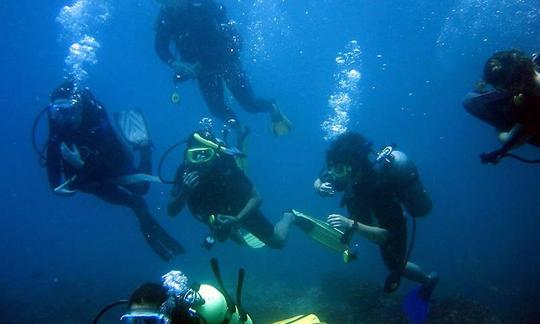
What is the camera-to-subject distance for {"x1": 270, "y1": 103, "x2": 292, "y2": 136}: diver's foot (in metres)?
11.0

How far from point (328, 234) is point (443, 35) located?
268 ft

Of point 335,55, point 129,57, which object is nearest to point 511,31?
point 335,55

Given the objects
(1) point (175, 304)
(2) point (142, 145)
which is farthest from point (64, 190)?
(1) point (175, 304)

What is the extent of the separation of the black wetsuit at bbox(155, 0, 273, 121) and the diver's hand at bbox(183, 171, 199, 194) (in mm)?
4438

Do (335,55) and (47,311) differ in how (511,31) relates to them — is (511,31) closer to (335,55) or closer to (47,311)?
(335,55)

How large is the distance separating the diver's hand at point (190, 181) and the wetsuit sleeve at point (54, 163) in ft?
9.24

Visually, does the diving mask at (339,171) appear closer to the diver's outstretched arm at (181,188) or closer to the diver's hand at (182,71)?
the diver's outstretched arm at (181,188)

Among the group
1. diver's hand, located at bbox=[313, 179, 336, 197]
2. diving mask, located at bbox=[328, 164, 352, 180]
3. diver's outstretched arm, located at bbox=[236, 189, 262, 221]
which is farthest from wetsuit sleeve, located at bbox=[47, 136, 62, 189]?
diving mask, located at bbox=[328, 164, 352, 180]

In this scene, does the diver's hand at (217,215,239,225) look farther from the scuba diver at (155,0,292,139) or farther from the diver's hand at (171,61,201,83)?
the diver's hand at (171,61,201,83)

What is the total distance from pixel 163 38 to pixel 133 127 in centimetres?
276

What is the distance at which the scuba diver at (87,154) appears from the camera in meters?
6.78

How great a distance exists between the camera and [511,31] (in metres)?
50.3

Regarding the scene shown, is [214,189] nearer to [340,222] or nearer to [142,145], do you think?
[340,222]

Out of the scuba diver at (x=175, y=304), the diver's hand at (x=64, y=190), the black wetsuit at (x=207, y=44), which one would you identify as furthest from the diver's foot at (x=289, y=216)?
the scuba diver at (x=175, y=304)
